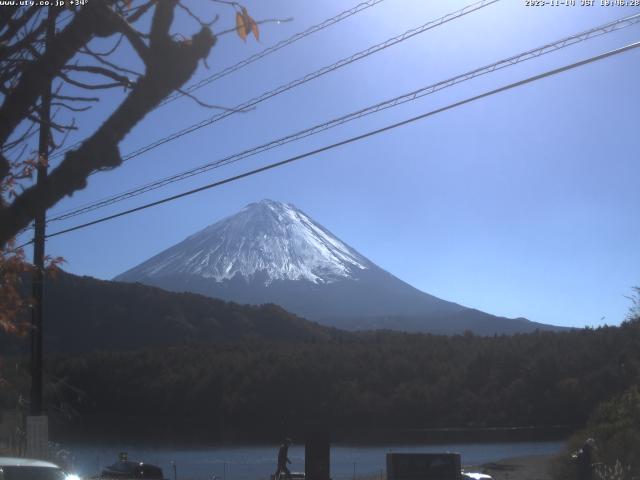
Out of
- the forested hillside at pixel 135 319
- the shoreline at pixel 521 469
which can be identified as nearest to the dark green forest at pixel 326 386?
the forested hillside at pixel 135 319

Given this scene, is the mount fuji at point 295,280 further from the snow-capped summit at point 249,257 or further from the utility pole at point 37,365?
the utility pole at point 37,365

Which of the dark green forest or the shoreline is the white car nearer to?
the shoreline

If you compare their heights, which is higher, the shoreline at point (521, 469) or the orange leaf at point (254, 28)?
the orange leaf at point (254, 28)

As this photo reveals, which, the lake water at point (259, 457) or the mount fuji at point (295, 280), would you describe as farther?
the mount fuji at point (295, 280)

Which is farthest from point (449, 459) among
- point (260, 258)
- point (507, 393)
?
point (260, 258)

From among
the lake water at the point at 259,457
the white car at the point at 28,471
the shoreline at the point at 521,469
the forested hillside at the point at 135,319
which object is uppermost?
the forested hillside at the point at 135,319
